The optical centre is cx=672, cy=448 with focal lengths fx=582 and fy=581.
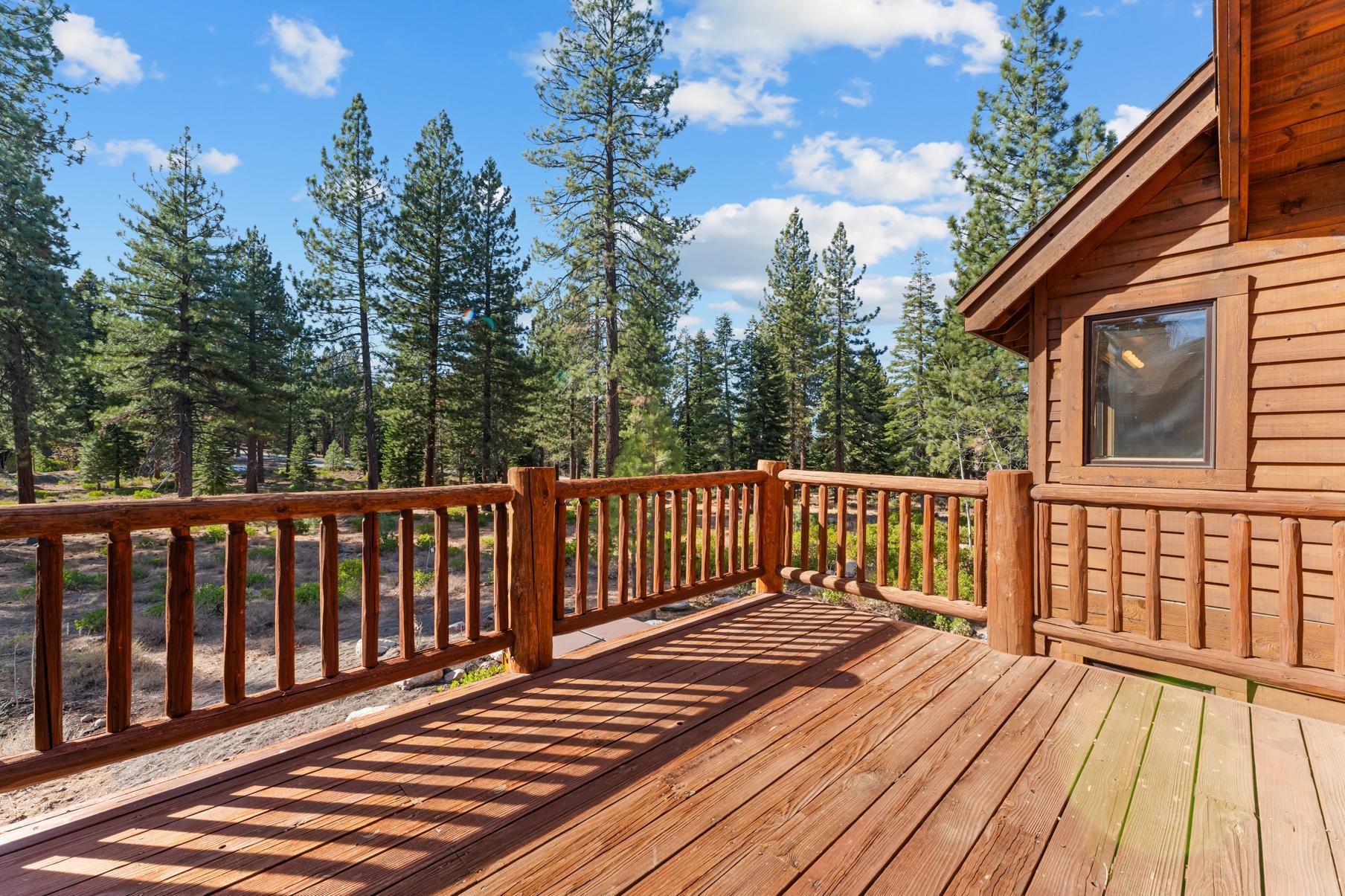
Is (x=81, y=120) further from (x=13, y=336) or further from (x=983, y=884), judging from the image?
(x=983, y=884)

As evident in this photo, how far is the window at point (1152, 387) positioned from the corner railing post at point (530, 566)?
3534 millimetres

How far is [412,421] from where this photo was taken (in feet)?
57.8

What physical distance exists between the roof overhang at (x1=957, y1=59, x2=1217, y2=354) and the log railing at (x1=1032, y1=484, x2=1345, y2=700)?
1594mm

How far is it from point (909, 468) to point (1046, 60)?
15.0 metres

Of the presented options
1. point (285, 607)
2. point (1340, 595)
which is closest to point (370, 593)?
point (285, 607)

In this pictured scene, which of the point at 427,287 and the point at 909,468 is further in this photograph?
the point at 909,468

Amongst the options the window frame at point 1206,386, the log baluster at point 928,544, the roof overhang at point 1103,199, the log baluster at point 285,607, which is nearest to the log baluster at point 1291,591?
the window frame at point 1206,386

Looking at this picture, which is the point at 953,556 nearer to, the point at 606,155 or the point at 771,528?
the point at 771,528

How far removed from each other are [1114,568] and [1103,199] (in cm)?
235

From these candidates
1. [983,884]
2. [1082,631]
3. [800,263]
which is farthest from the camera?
[800,263]

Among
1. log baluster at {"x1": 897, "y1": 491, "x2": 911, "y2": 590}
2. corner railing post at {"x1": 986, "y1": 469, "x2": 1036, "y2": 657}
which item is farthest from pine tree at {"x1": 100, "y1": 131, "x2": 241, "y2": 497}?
corner railing post at {"x1": 986, "y1": 469, "x2": 1036, "y2": 657}

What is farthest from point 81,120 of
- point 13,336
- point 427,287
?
point 427,287

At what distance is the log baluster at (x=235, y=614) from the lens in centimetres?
197

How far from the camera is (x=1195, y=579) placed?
101 inches
